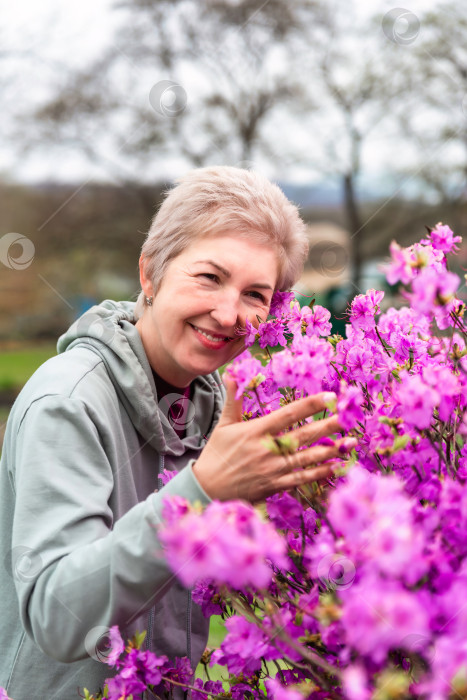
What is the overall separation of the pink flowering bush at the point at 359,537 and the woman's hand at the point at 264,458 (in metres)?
0.04

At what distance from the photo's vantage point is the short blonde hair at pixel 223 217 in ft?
6.03

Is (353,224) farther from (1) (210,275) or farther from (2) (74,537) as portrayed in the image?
(2) (74,537)

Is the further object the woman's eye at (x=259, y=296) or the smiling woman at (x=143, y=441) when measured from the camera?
the woman's eye at (x=259, y=296)

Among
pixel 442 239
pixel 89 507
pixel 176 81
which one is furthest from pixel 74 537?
pixel 176 81

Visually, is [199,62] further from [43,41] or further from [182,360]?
[182,360]

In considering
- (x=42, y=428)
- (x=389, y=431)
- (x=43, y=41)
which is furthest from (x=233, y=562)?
(x=43, y=41)

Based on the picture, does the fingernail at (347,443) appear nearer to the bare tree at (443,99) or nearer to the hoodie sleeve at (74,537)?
the hoodie sleeve at (74,537)

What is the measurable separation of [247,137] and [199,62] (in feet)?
4.44

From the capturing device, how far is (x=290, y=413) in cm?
111

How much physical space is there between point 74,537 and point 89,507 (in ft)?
0.24

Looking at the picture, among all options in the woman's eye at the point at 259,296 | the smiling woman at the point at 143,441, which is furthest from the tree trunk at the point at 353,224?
the woman's eye at the point at 259,296

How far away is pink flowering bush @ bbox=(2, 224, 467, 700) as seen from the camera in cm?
75

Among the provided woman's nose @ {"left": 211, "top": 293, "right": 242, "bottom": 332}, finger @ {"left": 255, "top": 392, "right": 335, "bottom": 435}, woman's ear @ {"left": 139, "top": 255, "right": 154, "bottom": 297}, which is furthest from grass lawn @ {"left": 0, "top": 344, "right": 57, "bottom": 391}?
finger @ {"left": 255, "top": 392, "right": 335, "bottom": 435}

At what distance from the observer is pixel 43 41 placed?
862 centimetres
